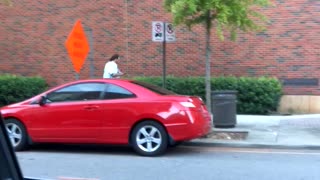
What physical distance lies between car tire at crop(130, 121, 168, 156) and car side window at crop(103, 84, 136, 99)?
0.65 metres

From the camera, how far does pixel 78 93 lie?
10570 millimetres

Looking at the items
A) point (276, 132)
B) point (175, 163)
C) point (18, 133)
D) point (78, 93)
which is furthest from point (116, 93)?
point (276, 132)

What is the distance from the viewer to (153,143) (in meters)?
10.0

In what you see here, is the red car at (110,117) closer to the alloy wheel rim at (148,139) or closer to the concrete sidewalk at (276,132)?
the alloy wheel rim at (148,139)

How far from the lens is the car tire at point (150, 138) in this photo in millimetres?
9961

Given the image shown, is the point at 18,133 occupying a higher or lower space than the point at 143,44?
lower

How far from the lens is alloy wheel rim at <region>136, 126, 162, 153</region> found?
32.8 ft

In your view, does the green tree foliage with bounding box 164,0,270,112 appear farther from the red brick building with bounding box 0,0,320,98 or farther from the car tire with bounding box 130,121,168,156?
the red brick building with bounding box 0,0,320,98

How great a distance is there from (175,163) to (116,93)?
73.5 inches

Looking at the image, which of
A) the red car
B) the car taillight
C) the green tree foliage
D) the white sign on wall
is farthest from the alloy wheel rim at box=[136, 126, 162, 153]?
the white sign on wall

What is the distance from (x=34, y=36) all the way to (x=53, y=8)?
122 centimetres

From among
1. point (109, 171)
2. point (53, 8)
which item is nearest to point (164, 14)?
point (53, 8)

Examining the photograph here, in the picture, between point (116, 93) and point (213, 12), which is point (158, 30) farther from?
point (116, 93)

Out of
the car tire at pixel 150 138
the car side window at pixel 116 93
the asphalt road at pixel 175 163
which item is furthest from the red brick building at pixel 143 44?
the car tire at pixel 150 138
